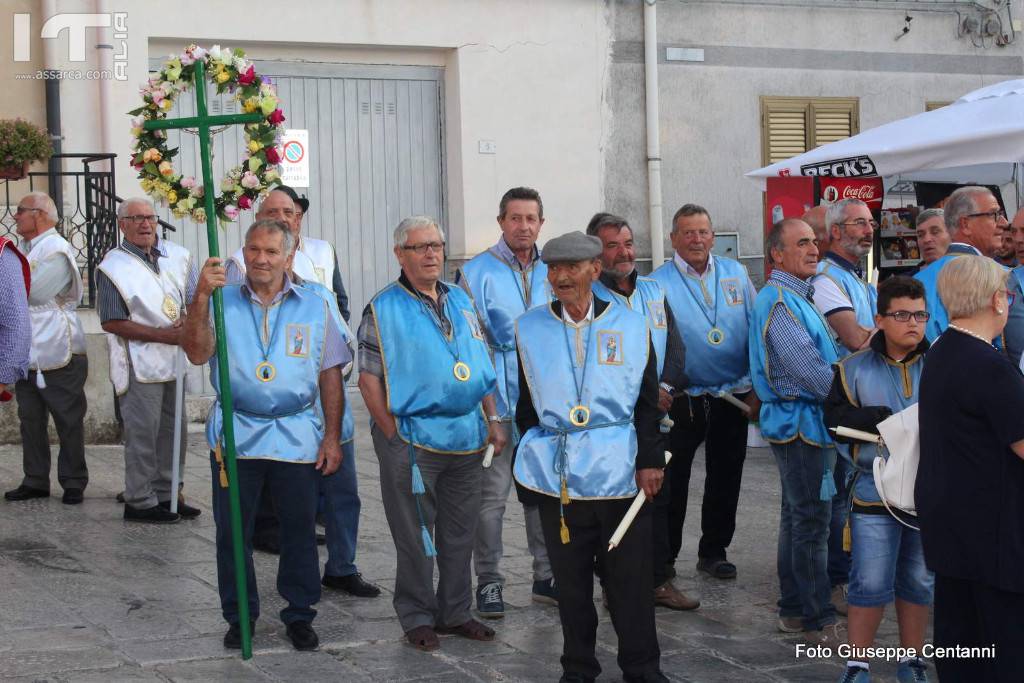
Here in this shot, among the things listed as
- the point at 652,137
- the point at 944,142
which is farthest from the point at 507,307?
the point at 652,137

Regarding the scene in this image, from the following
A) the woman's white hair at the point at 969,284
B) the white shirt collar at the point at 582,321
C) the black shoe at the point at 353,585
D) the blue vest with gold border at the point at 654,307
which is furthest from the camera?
the black shoe at the point at 353,585

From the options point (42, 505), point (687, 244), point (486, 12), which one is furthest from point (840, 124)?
point (42, 505)

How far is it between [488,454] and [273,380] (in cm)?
104

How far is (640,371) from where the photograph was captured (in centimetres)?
579

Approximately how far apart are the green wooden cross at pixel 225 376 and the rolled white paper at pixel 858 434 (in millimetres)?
2471

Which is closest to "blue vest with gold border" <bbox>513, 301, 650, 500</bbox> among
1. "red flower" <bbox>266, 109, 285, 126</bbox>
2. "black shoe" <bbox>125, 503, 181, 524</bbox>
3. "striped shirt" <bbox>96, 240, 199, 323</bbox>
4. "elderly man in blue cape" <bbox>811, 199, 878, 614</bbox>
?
"elderly man in blue cape" <bbox>811, 199, 878, 614</bbox>

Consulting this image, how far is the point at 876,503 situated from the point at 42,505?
5.66 m

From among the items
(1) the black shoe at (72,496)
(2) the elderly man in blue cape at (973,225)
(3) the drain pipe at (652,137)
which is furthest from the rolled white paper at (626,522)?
(3) the drain pipe at (652,137)

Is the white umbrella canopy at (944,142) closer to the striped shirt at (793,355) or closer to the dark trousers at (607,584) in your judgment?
the striped shirt at (793,355)

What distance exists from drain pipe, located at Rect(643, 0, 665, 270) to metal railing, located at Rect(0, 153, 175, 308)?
16.7 feet

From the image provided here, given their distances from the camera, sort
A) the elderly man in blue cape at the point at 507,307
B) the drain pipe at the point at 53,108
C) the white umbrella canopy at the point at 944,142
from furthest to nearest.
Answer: the drain pipe at the point at 53,108 → the white umbrella canopy at the point at 944,142 → the elderly man in blue cape at the point at 507,307

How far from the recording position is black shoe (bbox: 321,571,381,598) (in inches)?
286

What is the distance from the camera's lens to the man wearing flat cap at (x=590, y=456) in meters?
5.71

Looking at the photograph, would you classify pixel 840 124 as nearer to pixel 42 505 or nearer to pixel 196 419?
pixel 196 419
